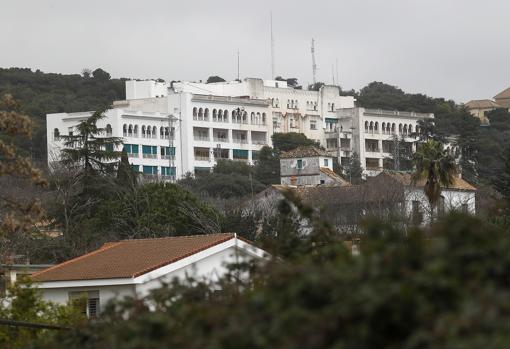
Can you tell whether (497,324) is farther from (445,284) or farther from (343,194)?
(343,194)

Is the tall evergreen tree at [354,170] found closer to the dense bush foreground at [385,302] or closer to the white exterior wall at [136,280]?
the white exterior wall at [136,280]

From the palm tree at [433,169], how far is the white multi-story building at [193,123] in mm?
80641

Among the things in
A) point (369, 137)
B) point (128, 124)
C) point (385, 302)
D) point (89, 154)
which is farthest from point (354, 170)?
point (385, 302)

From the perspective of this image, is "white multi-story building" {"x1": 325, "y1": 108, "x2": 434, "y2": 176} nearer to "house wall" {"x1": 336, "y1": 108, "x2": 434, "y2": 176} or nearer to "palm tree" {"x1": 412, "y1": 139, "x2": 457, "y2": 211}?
"house wall" {"x1": 336, "y1": 108, "x2": 434, "y2": 176}

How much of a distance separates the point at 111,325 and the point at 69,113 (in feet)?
548

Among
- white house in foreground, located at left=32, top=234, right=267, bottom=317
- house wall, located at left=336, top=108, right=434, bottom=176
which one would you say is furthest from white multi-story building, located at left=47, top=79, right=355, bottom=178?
white house in foreground, located at left=32, top=234, right=267, bottom=317

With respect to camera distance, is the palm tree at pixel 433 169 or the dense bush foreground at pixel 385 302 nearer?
the dense bush foreground at pixel 385 302

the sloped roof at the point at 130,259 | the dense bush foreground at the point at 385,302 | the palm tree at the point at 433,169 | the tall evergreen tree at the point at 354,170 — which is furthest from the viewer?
the tall evergreen tree at the point at 354,170

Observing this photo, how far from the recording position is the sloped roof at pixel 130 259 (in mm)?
37531

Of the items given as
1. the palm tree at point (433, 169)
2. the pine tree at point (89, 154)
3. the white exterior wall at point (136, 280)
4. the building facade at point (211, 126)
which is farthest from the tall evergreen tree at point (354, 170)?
the white exterior wall at point (136, 280)

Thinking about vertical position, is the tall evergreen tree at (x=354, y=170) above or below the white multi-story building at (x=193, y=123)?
below

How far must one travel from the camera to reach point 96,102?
199m

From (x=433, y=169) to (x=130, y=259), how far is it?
46.7 metres

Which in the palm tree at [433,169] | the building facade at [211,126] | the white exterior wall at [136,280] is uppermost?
the building facade at [211,126]
